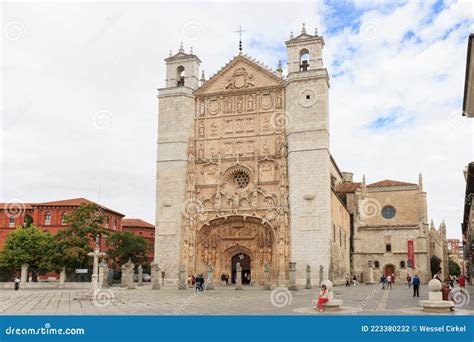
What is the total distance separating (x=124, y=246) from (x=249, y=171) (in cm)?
2184

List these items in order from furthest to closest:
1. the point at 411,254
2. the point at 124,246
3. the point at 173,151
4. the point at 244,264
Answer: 1. the point at 124,246
2. the point at 411,254
3. the point at 173,151
4. the point at 244,264

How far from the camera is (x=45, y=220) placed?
65188 millimetres

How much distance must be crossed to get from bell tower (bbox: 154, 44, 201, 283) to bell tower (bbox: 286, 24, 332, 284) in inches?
369

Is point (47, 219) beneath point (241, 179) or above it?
beneath

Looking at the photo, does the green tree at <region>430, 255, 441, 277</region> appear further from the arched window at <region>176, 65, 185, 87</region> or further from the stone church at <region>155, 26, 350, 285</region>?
the arched window at <region>176, 65, 185, 87</region>

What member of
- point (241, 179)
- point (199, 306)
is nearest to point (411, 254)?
point (241, 179)

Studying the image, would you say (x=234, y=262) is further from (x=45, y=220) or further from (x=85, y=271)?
(x=45, y=220)

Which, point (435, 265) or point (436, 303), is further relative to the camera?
point (435, 265)

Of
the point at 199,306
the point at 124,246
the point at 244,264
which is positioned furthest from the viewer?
the point at 124,246

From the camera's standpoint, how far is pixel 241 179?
44.6 m

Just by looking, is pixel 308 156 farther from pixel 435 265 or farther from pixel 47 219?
pixel 47 219

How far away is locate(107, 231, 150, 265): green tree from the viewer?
57.6m

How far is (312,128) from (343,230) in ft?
47.7
